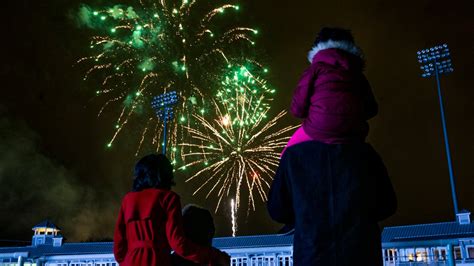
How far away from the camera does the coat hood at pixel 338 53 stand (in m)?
2.82

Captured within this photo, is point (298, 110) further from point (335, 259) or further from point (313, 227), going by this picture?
point (335, 259)

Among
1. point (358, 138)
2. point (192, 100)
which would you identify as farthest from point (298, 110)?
point (192, 100)

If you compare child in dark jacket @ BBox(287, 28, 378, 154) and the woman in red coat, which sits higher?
child in dark jacket @ BBox(287, 28, 378, 154)

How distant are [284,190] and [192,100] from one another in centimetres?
1707

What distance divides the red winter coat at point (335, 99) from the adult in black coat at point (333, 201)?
9 cm

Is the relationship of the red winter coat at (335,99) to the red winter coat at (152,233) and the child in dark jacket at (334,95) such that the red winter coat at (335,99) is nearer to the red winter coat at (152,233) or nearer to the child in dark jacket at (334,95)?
the child in dark jacket at (334,95)

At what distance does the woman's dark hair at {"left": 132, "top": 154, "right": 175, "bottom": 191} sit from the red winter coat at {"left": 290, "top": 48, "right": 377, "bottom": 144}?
4.91 ft

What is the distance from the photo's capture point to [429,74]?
2036 centimetres

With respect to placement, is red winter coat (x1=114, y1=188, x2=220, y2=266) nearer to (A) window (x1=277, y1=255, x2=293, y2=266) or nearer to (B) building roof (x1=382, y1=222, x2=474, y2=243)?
(A) window (x1=277, y1=255, x2=293, y2=266)

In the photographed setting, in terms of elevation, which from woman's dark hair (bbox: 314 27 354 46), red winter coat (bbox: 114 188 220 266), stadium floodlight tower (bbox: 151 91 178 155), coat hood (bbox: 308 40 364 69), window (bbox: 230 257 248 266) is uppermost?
stadium floodlight tower (bbox: 151 91 178 155)

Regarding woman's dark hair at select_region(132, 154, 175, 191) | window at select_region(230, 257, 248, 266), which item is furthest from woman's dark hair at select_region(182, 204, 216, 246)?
window at select_region(230, 257, 248, 266)

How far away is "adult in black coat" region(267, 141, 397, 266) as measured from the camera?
8.22 ft

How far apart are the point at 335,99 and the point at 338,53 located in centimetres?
34

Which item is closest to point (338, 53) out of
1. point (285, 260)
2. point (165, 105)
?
point (285, 260)
